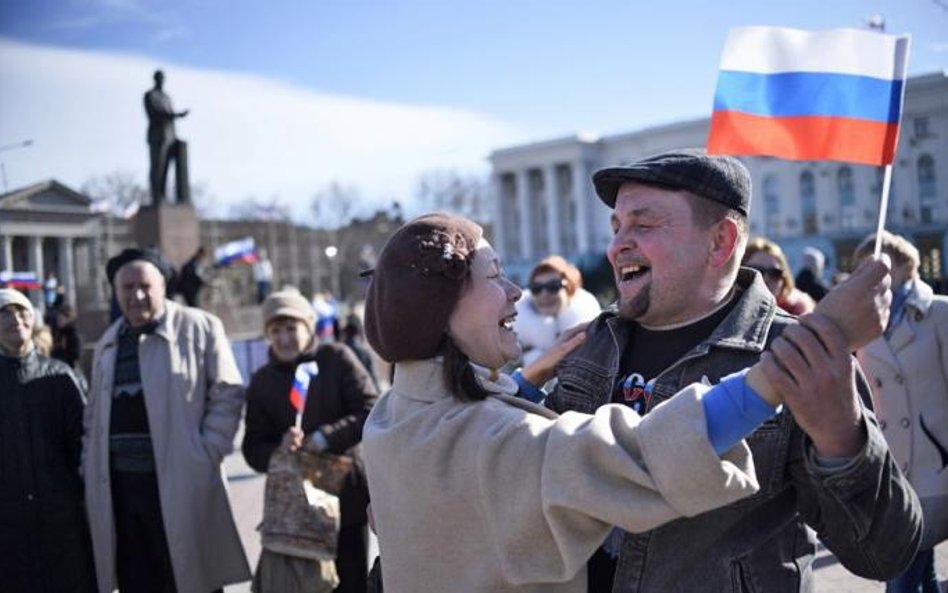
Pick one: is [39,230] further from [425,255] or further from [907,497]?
[907,497]

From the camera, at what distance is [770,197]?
86.0 m

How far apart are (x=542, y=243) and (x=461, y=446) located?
107 meters

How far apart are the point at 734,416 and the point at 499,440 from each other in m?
0.48

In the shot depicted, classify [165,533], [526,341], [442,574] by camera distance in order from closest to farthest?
1. [442,574]
2. [165,533]
3. [526,341]

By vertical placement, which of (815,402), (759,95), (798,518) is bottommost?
(798,518)

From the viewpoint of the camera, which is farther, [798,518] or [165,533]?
[165,533]

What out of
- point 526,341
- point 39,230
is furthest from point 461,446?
point 39,230

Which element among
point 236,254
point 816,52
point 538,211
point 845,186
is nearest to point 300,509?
point 816,52

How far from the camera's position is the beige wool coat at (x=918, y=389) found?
4699 mm

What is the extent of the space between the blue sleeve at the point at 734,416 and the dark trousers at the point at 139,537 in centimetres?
409

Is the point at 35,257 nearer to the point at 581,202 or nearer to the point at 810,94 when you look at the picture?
the point at 810,94

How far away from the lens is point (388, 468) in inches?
82.1

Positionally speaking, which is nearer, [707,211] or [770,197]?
[707,211]

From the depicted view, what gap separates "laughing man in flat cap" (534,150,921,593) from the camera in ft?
6.44
